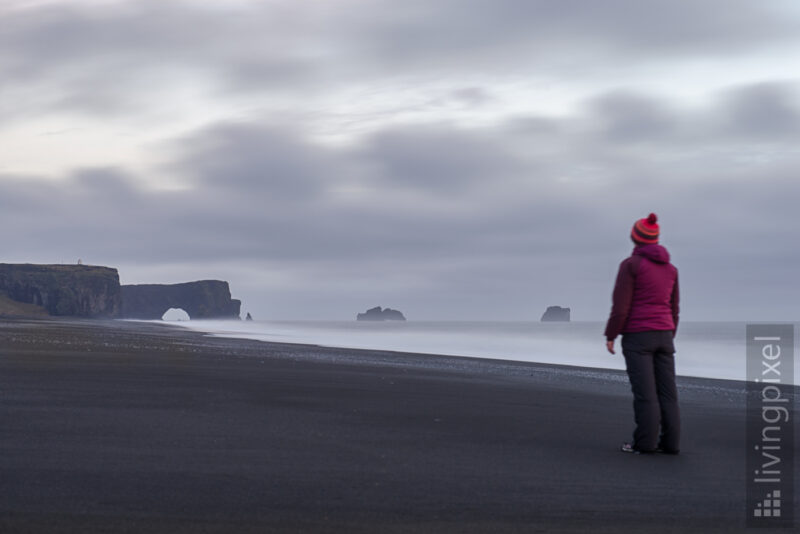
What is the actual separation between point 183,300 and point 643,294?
18562 centimetres

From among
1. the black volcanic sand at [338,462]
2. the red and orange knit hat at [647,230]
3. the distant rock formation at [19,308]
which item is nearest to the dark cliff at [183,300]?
the distant rock formation at [19,308]

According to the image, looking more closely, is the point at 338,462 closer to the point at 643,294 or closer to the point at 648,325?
the point at 648,325

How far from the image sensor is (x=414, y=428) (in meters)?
8.11

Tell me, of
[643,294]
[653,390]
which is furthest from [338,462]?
[643,294]

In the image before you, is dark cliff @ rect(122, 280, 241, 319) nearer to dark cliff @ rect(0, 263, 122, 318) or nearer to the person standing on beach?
dark cliff @ rect(0, 263, 122, 318)

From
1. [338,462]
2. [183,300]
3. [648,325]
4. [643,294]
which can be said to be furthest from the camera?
[183,300]

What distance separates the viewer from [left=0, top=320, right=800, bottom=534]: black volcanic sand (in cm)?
426

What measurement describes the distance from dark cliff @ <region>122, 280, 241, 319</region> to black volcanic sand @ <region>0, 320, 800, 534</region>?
176199mm

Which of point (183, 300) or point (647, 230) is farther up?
point (183, 300)

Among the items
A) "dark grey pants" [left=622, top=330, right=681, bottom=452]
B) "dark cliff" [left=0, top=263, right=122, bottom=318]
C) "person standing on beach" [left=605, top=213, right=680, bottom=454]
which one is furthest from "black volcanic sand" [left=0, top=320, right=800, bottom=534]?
"dark cliff" [left=0, top=263, right=122, bottom=318]

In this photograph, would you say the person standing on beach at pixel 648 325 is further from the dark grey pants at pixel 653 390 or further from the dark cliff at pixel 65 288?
the dark cliff at pixel 65 288

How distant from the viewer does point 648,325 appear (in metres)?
7.52

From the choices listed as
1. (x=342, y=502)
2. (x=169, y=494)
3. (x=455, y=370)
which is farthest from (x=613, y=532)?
(x=455, y=370)

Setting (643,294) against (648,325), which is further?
(643,294)
